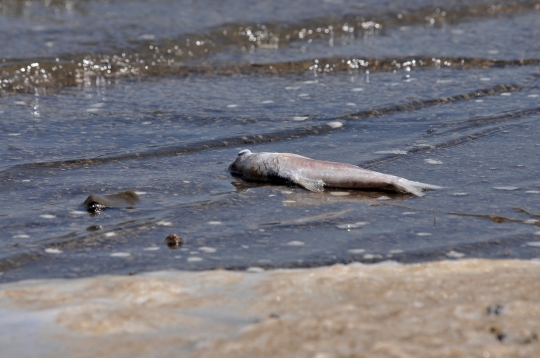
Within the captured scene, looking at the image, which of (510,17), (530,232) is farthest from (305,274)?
(510,17)

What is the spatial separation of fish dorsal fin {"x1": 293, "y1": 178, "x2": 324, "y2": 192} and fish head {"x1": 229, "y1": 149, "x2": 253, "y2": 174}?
465mm

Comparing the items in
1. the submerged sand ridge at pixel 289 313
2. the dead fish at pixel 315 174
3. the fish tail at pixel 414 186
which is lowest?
the submerged sand ridge at pixel 289 313

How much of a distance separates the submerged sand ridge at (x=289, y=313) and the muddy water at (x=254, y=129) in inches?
13.9

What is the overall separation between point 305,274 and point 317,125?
355cm

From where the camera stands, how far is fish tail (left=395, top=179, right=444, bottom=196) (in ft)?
16.6

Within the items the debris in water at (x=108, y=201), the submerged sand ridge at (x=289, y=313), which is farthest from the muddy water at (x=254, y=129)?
the submerged sand ridge at (x=289, y=313)

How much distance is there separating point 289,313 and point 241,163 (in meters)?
2.58

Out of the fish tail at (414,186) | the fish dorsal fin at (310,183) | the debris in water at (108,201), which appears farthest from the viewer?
the fish dorsal fin at (310,183)

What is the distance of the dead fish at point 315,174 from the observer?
5129mm

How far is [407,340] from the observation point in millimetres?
2832

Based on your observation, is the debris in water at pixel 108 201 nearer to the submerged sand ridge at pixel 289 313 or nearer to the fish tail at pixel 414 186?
the submerged sand ridge at pixel 289 313

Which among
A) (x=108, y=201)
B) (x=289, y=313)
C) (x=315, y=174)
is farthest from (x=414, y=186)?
(x=289, y=313)

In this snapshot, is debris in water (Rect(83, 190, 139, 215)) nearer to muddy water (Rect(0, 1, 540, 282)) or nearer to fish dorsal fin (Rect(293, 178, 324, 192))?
muddy water (Rect(0, 1, 540, 282))

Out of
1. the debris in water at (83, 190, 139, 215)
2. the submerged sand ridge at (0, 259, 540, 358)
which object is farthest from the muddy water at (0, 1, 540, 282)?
the submerged sand ridge at (0, 259, 540, 358)
